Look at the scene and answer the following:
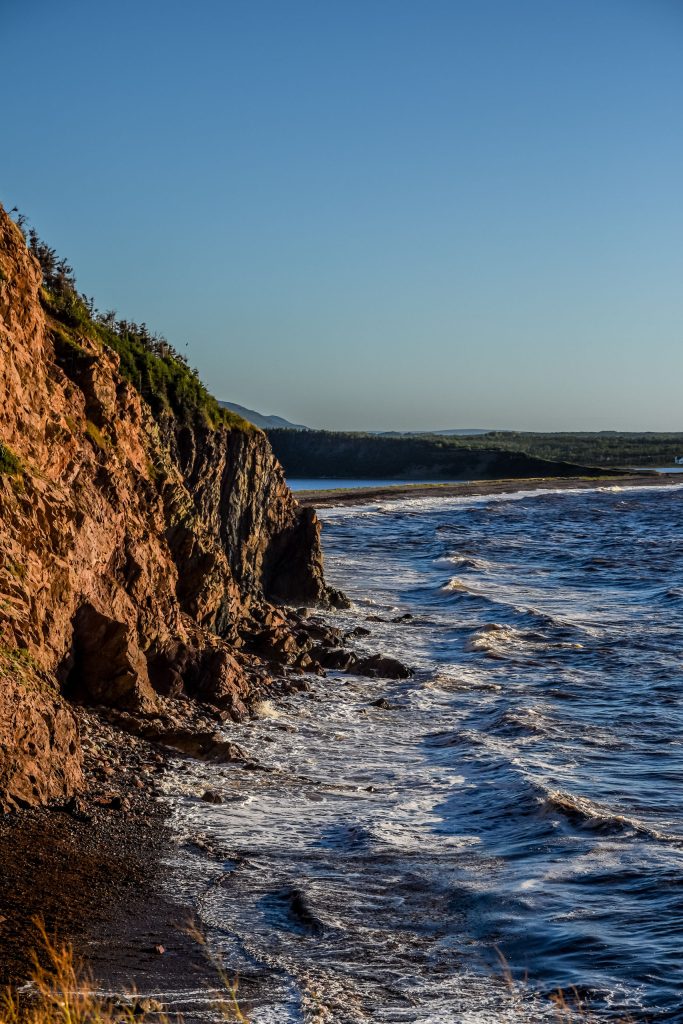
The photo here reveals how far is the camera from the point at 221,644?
17.3 m

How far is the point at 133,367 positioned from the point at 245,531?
17.1 feet

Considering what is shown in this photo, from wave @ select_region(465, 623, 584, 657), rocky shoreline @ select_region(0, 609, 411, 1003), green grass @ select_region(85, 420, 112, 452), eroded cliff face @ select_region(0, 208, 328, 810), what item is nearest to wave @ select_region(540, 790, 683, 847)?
rocky shoreline @ select_region(0, 609, 411, 1003)

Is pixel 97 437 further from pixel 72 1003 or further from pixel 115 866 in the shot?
pixel 72 1003

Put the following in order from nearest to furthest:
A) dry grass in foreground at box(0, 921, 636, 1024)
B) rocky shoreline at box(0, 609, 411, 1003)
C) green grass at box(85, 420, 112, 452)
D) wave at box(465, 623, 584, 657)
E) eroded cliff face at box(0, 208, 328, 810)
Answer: dry grass in foreground at box(0, 921, 636, 1024), rocky shoreline at box(0, 609, 411, 1003), eroded cliff face at box(0, 208, 328, 810), green grass at box(85, 420, 112, 452), wave at box(465, 623, 584, 657)

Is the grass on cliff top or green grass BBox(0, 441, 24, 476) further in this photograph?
the grass on cliff top

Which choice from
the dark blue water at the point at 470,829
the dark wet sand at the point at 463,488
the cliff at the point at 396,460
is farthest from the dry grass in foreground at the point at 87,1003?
the cliff at the point at 396,460

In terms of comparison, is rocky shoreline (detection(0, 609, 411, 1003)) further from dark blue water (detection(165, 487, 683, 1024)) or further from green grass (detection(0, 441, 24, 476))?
green grass (detection(0, 441, 24, 476))

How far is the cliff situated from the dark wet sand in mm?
8898

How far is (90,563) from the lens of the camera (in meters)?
13.9

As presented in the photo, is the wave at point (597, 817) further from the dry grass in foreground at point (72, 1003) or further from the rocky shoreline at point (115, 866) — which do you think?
the dry grass in foreground at point (72, 1003)

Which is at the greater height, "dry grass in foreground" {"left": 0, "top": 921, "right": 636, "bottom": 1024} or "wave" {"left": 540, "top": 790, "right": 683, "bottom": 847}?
"dry grass in foreground" {"left": 0, "top": 921, "right": 636, "bottom": 1024}

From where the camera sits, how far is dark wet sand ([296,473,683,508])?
2288 inches

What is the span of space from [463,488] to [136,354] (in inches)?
1979

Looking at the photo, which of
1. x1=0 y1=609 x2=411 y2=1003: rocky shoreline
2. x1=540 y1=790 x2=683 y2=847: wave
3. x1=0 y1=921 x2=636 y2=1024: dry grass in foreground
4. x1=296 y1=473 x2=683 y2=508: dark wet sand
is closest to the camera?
x1=0 y1=921 x2=636 y2=1024: dry grass in foreground
